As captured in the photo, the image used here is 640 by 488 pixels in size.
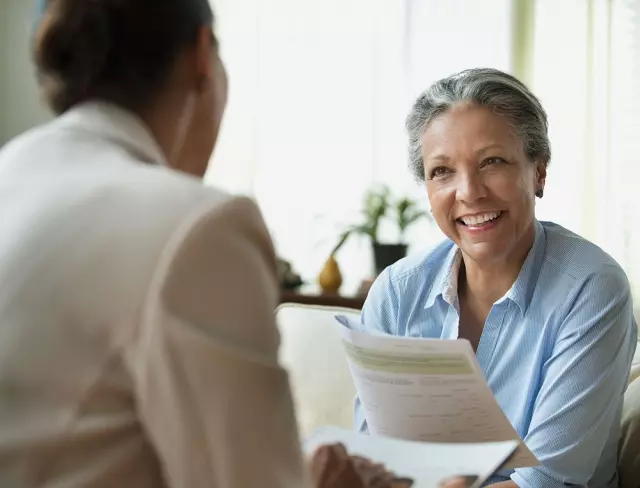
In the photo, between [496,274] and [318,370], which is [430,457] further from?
[318,370]

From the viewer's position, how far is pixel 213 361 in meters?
0.59

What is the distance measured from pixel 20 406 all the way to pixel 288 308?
1.40 metres

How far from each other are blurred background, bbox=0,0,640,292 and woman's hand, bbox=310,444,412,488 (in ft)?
6.74

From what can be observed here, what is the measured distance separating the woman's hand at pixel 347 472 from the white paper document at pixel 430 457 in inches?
0.5

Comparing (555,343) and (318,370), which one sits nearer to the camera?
(555,343)

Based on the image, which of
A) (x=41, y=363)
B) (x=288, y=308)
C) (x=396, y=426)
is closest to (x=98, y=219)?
(x=41, y=363)

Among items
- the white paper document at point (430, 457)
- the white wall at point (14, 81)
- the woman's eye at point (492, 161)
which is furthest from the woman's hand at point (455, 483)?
the white wall at point (14, 81)

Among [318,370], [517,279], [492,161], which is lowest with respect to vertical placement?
[318,370]

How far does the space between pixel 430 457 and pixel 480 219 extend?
0.60 metres

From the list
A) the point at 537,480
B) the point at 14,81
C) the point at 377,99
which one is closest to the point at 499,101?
the point at 537,480

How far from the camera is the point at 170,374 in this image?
0.59 metres

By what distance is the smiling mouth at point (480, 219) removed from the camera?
1485 millimetres

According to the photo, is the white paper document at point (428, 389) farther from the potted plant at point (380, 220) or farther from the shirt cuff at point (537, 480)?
the potted plant at point (380, 220)

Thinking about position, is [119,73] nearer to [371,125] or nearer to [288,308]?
[288,308]
